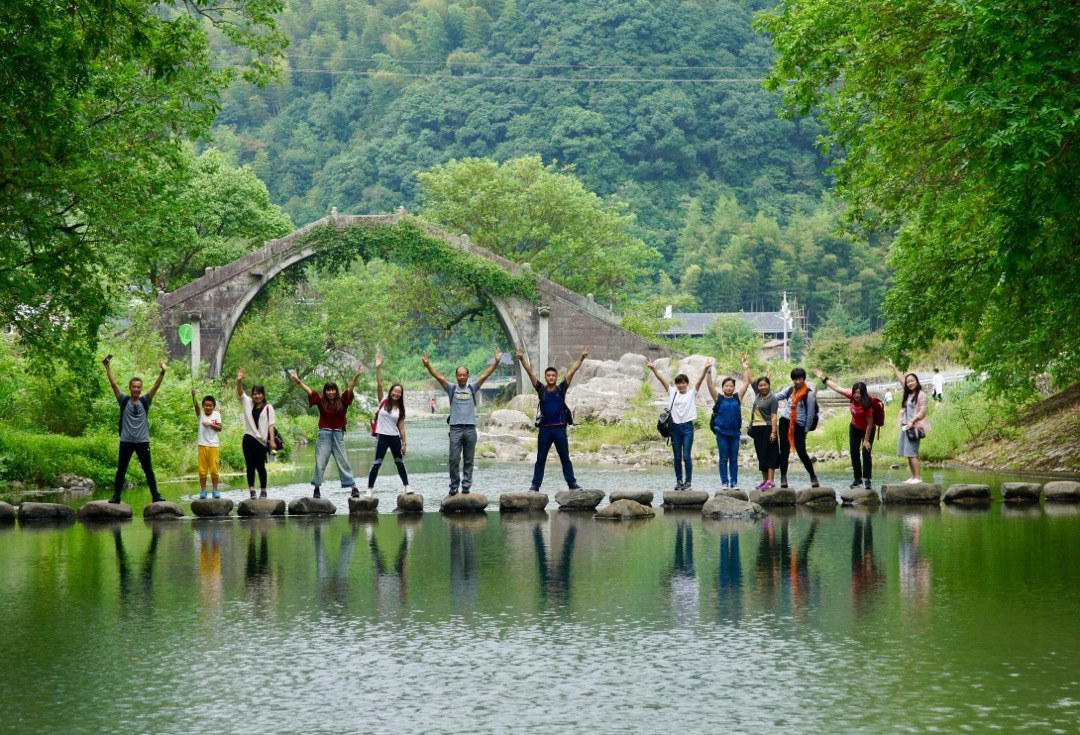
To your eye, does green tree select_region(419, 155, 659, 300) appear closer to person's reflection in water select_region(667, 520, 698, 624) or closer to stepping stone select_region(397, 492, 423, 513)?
stepping stone select_region(397, 492, 423, 513)

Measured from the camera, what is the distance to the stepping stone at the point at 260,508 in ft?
57.7

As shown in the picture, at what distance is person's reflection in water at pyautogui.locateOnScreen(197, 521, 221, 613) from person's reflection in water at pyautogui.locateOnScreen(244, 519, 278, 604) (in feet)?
0.88

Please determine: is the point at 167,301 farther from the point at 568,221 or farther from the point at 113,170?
the point at 113,170

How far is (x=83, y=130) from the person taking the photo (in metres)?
18.4

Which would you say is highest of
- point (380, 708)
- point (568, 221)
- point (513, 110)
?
point (513, 110)

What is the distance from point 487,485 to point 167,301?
101ft

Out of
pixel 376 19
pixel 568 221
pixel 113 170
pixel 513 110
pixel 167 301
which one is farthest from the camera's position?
pixel 376 19

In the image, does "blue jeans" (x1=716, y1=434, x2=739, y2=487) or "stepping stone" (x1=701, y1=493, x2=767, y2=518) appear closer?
"stepping stone" (x1=701, y1=493, x2=767, y2=518)

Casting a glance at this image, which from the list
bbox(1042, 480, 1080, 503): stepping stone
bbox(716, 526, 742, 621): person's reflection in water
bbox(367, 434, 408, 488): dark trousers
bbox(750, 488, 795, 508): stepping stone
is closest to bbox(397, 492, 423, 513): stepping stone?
bbox(367, 434, 408, 488): dark trousers

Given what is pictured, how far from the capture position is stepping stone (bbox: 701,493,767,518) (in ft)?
54.5

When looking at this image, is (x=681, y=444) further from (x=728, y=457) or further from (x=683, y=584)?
(x=683, y=584)

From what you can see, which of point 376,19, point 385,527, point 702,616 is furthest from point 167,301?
point 376,19

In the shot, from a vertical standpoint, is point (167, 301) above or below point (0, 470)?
above

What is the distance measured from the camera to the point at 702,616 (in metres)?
9.55
